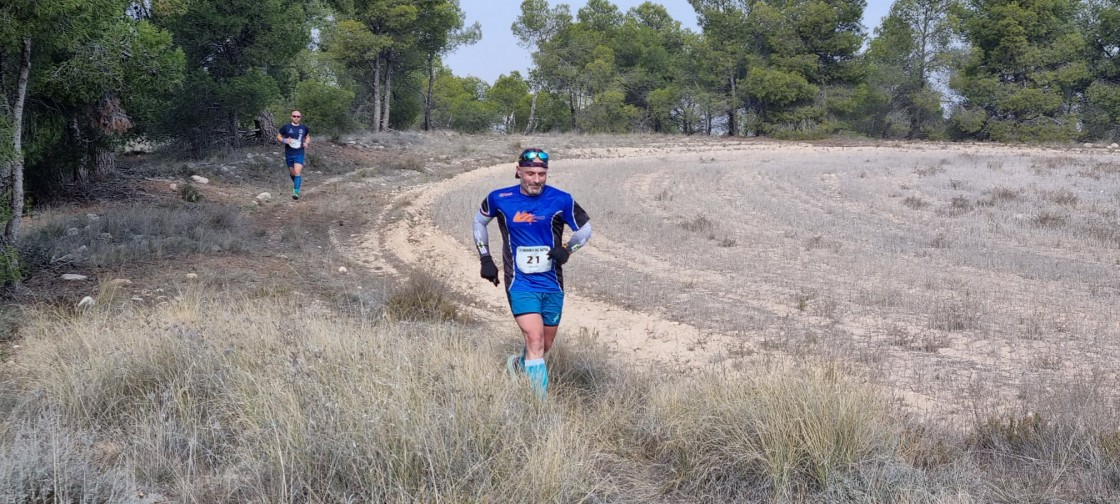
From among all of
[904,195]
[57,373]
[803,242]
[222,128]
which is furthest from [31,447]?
[222,128]

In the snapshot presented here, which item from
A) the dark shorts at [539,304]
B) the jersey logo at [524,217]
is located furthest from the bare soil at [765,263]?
the jersey logo at [524,217]

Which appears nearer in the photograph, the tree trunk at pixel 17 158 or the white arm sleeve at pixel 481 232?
the white arm sleeve at pixel 481 232

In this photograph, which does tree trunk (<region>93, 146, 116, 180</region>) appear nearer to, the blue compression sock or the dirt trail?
the dirt trail

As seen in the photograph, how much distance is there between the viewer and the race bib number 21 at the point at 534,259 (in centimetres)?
562

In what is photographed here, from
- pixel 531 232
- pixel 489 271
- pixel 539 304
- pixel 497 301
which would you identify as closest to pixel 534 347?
pixel 539 304

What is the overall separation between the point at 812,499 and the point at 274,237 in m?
11.5

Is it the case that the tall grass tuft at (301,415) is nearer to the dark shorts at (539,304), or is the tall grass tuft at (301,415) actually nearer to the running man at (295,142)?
the dark shorts at (539,304)

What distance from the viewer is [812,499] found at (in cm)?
387

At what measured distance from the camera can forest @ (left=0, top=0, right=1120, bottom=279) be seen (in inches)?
436

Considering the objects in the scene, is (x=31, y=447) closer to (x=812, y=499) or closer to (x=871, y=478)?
(x=812, y=499)

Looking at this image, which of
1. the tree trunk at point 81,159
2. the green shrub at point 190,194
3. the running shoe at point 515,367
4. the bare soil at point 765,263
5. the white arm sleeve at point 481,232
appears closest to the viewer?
the running shoe at point 515,367

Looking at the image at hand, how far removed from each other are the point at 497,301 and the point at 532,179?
14.8 feet

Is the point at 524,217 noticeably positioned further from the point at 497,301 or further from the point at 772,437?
the point at 497,301

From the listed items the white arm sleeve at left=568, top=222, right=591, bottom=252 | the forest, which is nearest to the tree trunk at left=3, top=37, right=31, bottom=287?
the forest
